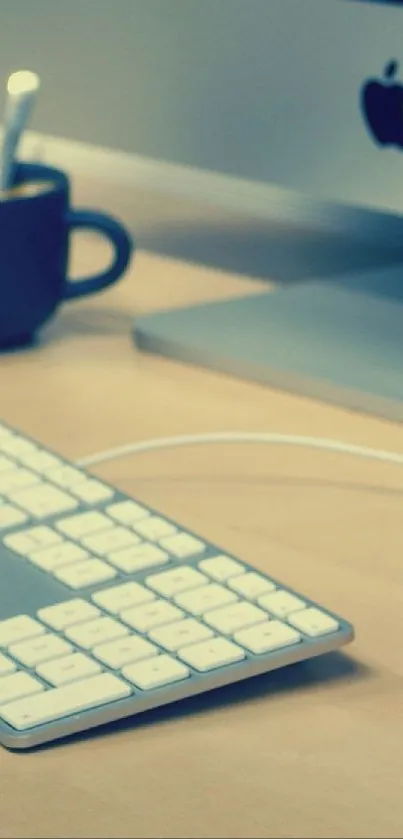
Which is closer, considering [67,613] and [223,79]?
[67,613]

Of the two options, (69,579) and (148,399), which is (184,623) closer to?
(69,579)

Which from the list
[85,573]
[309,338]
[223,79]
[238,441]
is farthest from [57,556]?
[223,79]

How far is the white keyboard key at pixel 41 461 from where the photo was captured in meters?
0.50

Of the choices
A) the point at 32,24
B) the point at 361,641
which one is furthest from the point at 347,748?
the point at 32,24

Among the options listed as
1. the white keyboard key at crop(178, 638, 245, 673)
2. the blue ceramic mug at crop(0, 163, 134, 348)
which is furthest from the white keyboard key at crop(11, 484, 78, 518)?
the blue ceramic mug at crop(0, 163, 134, 348)

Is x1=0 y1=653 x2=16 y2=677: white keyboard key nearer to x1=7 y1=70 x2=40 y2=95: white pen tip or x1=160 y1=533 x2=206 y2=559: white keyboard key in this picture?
x1=160 y1=533 x2=206 y2=559: white keyboard key

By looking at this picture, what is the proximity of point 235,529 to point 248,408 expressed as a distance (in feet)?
0.43

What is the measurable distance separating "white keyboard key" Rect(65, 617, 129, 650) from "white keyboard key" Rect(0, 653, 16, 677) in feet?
0.07

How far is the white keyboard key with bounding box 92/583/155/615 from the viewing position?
407 millimetres

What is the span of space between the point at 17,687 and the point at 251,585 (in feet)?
0.27

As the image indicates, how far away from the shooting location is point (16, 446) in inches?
20.6

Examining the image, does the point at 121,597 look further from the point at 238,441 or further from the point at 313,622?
the point at 238,441

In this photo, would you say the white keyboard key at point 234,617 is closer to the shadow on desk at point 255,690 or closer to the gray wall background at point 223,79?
the shadow on desk at point 255,690

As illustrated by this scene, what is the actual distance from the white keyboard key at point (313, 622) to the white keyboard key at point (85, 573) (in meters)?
0.06
